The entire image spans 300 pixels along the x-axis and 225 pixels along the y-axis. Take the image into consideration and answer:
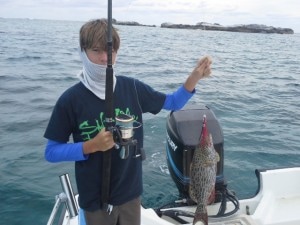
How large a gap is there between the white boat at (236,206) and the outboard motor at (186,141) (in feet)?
0.04

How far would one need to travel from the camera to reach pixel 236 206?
Result: 378cm

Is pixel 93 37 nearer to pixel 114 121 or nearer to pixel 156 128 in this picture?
pixel 114 121

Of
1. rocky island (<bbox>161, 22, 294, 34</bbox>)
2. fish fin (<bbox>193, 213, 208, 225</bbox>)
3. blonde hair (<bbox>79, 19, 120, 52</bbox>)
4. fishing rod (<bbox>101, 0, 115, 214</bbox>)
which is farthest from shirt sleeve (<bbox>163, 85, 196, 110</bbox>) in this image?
rocky island (<bbox>161, 22, 294, 34</bbox>)

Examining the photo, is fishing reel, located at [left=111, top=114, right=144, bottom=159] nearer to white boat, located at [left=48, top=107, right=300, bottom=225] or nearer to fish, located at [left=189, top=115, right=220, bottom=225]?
white boat, located at [left=48, top=107, right=300, bottom=225]

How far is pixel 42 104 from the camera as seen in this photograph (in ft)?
36.8

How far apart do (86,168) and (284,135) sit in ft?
24.5

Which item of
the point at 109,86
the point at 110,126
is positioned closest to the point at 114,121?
the point at 110,126

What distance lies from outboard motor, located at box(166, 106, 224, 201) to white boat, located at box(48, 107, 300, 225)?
0.4 inches

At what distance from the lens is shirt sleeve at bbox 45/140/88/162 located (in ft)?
7.98

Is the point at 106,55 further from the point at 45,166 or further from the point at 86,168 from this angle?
the point at 45,166

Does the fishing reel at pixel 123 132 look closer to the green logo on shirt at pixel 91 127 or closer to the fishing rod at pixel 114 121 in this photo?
the fishing rod at pixel 114 121

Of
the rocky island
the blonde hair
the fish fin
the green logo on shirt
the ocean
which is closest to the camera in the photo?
the blonde hair

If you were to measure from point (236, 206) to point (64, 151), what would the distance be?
6.62 feet

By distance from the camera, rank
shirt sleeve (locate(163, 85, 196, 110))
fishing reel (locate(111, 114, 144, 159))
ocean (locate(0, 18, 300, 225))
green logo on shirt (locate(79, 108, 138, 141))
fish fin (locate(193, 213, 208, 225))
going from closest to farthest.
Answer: fishing reel (locate(111, 114, 144, 159)), green logo on shirt (locate(79, 108, 138, 141)), shirt sleeve (locate(163, 85, 196, 110)), fish fin (locate(193, 213, 208, 225)), ocean (locate(0, 18, 300, 225))
